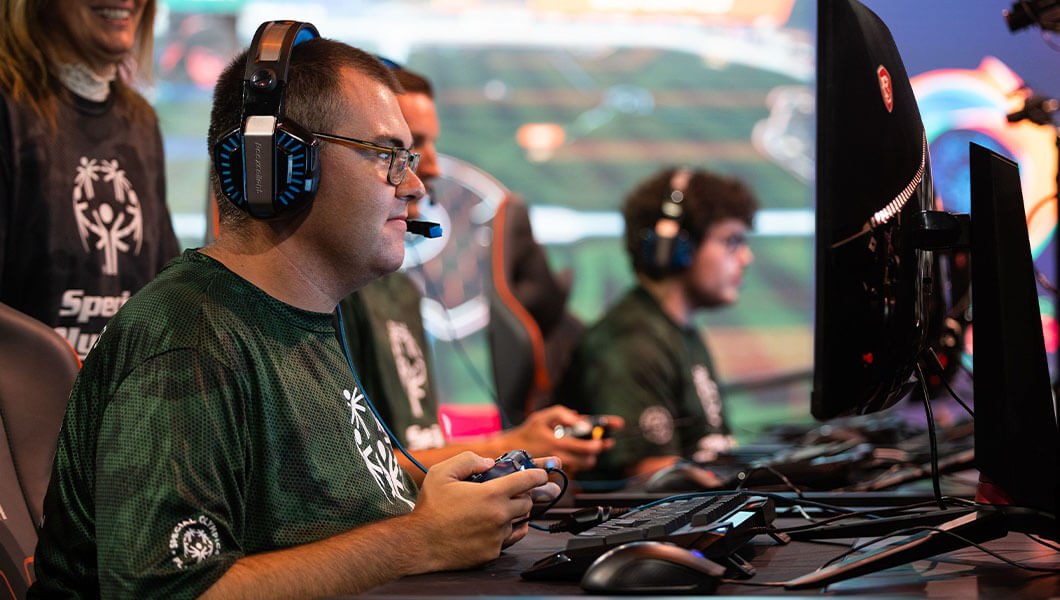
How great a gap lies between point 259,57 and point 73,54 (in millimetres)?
826

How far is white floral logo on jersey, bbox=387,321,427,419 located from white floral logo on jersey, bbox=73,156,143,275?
0.54 meters

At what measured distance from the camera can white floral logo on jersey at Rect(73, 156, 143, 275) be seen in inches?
73.0

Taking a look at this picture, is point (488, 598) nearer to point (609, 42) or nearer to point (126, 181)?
point (126, 181)

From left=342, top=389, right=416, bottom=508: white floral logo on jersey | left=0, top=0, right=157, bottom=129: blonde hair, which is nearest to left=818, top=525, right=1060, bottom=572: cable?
left=342, top=389, right=416, bottom=508: white floral logo on jersey

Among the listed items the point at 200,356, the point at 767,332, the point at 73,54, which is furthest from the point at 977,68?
the point at 200,356

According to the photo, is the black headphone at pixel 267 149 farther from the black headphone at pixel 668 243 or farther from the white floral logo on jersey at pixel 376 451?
the black headphone at pixel 668 243

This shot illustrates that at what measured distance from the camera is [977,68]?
3355mm

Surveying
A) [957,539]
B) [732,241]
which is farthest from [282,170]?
[732,241]

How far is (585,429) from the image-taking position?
7.11 ft

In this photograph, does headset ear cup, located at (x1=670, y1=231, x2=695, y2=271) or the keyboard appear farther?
headset ear cup, located at (x1=670, y1=231, x2=695, y2=271)

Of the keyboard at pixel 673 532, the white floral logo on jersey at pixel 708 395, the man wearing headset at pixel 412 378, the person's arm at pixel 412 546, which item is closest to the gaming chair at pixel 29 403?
the person's arm at pixel 412 546

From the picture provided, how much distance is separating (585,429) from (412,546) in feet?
3.71

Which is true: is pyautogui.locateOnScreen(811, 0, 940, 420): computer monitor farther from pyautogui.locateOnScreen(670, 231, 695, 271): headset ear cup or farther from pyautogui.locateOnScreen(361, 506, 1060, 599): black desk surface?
pyautogui.locateOnScreen(670, 231, 695, 271): headset ear cup

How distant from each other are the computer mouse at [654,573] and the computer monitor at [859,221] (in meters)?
0.25
